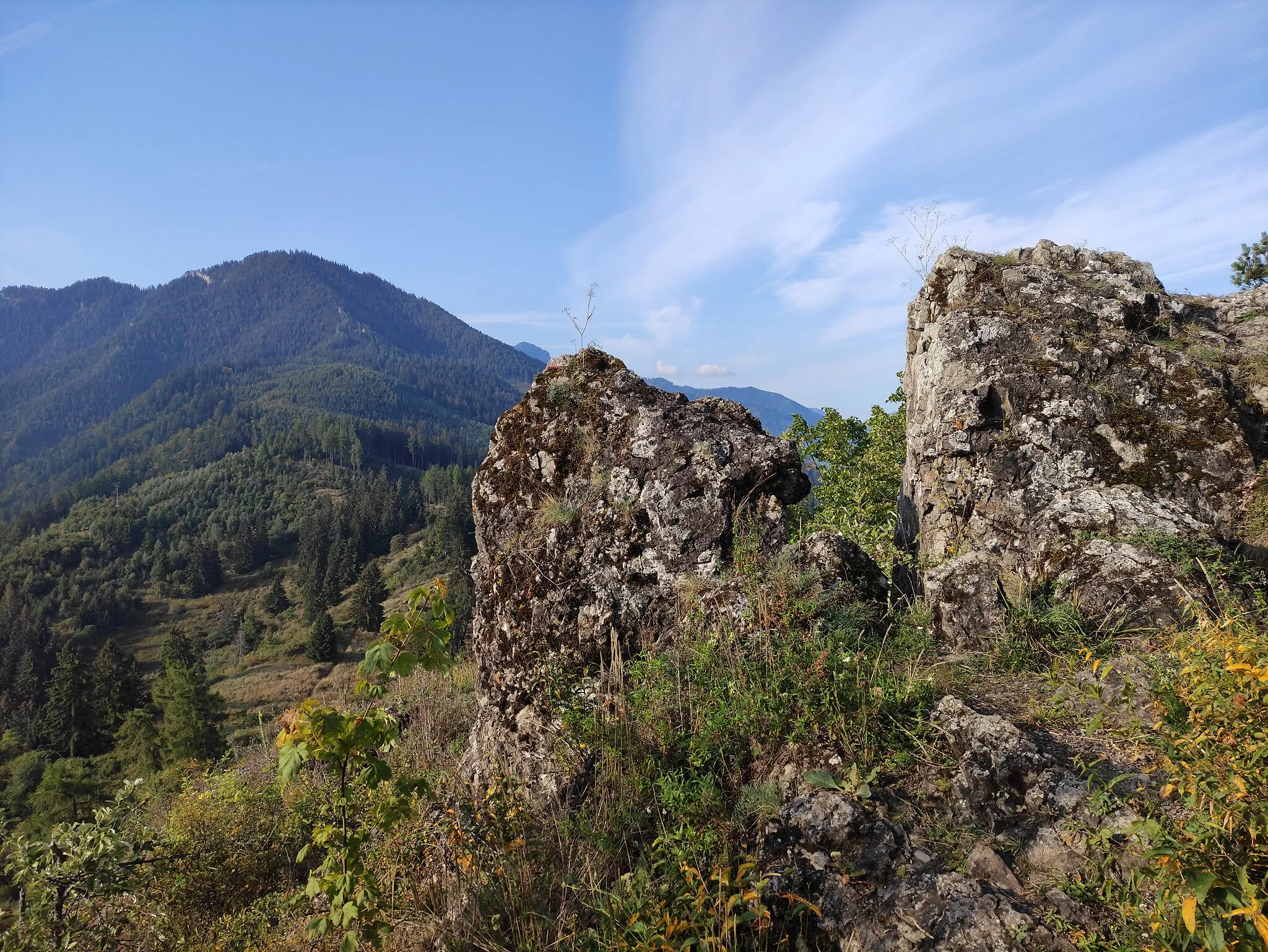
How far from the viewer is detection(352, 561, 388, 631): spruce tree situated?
81062 mm

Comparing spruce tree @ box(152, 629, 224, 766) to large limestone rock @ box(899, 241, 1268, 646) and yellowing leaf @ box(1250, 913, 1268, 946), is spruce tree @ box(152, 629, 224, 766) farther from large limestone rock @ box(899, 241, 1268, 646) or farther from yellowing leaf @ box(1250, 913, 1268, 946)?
yellowing leaf @ box(1250, 913, 1268, 946)

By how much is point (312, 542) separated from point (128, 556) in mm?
53001

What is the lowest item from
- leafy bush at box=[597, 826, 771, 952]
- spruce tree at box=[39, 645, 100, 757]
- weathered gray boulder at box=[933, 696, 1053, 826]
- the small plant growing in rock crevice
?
spruce tree at box=[39, 645, 100, 757]

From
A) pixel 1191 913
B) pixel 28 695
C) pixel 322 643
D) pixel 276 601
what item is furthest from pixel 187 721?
pixel 276 601

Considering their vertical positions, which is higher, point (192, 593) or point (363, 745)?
point (363, 745)

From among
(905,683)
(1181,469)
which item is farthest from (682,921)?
(1181,469)

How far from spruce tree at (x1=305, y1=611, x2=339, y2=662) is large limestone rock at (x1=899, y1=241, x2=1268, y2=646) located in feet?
257

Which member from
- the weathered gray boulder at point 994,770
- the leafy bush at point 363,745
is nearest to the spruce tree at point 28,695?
the leafy bush at point 363,745

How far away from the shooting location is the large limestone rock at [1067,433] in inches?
211

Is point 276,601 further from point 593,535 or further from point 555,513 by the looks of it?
point 593,535

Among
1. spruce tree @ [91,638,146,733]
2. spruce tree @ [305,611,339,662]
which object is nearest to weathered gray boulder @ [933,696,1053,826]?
spruce tree @ [91,638,146,733]

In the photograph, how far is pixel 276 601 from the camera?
10288cm

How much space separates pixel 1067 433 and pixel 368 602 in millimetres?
88118

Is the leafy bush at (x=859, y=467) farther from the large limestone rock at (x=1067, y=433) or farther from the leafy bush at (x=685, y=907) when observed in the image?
the leafy bush at (x=685, y=907)
